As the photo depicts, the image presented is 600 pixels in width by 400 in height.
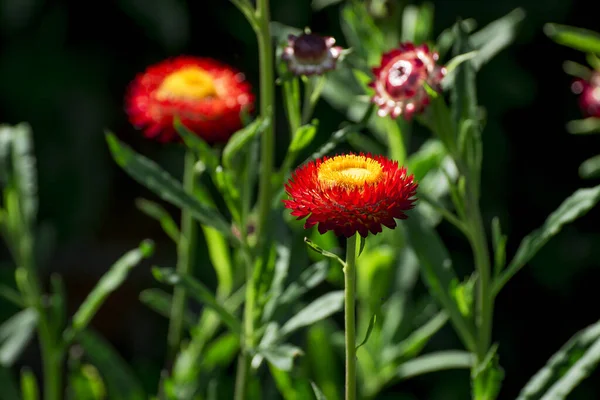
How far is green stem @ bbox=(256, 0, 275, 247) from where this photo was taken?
1.02 m

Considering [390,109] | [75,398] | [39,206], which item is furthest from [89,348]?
[39,206]

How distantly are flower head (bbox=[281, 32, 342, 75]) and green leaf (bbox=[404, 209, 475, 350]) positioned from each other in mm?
241

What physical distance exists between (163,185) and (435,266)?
342 millimetres

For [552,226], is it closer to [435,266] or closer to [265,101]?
[435,266]

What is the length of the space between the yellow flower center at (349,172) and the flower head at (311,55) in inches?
8.8

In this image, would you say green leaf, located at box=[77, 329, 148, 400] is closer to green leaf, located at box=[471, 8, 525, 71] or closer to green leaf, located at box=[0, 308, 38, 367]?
green leaf, located at box=[0, 308, 38, 367]

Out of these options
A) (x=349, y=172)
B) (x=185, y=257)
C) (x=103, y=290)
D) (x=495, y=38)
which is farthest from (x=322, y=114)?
(x=349, y=172)

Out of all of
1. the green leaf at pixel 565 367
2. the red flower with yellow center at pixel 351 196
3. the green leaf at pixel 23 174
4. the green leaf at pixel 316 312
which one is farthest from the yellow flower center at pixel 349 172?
the green leaf at pixel 23 174

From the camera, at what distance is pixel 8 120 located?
210 centimetres

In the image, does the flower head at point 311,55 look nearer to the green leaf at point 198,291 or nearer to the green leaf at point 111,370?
the green leaf at point 198,291

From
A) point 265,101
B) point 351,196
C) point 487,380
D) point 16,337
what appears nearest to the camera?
point 351,196

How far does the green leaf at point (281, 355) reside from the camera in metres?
0.97

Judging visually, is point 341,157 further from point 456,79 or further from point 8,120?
point 8,120

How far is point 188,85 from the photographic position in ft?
4.22
